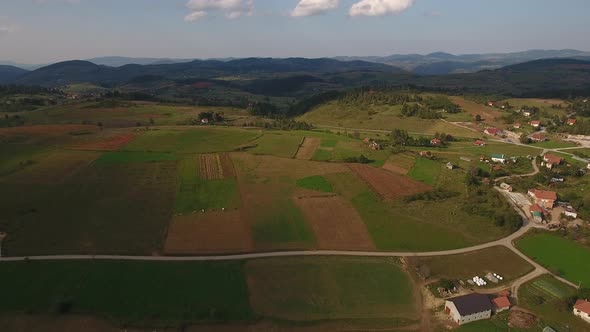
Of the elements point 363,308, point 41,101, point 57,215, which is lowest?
point 363,308

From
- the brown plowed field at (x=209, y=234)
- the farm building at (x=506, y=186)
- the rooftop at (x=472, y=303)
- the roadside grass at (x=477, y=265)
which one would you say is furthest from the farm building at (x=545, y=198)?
the brown plowed field at (x=209, y=234)

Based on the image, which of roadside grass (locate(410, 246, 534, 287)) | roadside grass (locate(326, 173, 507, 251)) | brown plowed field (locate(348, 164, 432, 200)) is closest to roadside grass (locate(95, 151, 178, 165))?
brown plowed field (locate(348, 164, 432, 200))

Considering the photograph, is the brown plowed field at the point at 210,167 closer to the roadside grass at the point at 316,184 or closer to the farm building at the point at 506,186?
the roadside grass at the point at 316,184

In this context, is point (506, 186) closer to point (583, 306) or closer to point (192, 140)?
point (583, 306)

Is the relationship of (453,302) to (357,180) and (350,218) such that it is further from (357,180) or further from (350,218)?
(357,180)

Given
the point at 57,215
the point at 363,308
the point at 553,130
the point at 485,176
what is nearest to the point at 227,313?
the point at 363,308
